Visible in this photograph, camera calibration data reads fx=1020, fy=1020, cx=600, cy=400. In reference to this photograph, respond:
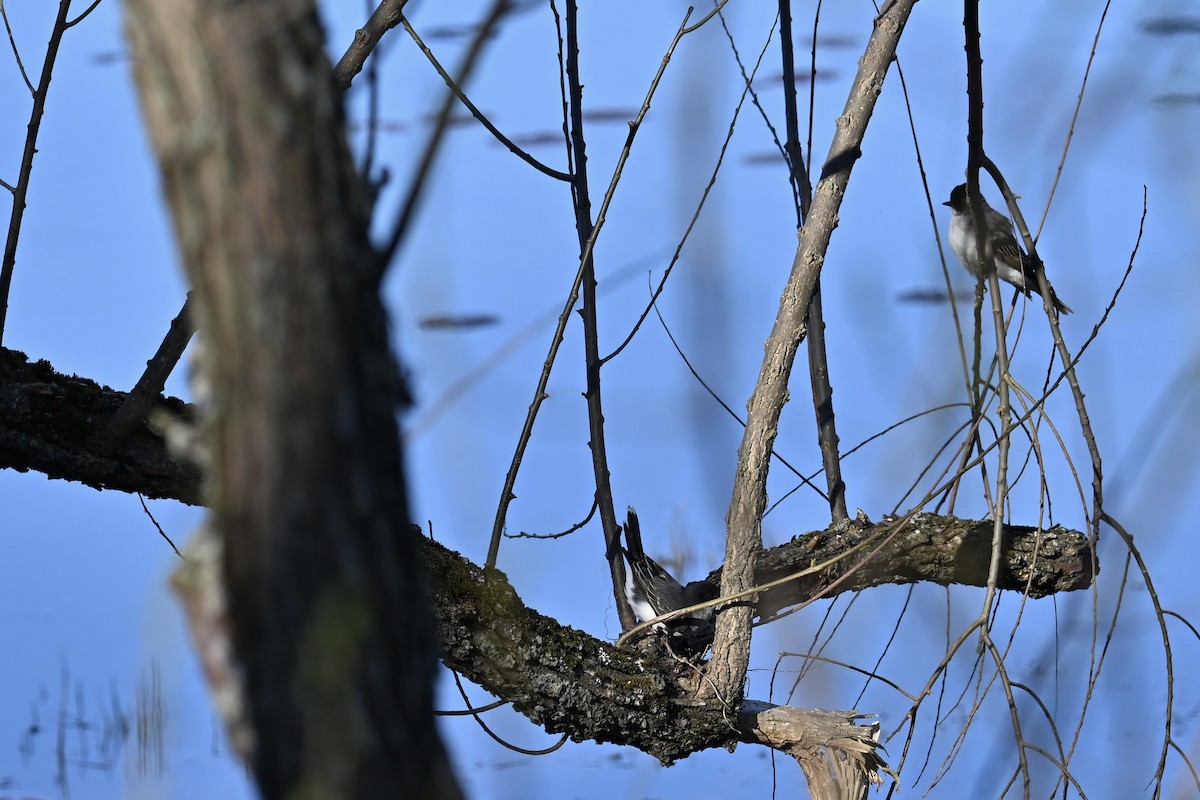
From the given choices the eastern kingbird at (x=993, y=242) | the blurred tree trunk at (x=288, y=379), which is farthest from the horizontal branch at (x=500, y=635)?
the eastern kingbird at (x=993, y=242)

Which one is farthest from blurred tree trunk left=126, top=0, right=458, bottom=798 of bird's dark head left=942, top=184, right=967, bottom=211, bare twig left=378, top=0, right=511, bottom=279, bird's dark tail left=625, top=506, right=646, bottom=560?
bird's dark head left=942, top=184, right=967, bottom=211

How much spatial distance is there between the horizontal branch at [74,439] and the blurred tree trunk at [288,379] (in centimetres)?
124

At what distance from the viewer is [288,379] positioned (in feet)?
1.91

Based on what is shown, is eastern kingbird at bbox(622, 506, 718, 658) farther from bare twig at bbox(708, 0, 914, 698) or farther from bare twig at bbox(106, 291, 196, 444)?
bare twig at bbox(106, 291, 196, 444)

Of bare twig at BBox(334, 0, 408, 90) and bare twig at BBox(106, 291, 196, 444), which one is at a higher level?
bare twig at BBox(334, 0, 408, 90)

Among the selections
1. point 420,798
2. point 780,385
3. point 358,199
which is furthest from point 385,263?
point 780,385

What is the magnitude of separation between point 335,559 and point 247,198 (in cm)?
21

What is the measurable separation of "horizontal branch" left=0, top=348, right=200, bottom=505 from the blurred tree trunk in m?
1.24

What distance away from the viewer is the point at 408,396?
2.16 ft

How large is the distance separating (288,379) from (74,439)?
4.45 ft

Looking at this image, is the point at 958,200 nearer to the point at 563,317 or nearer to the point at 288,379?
the point at 563,317

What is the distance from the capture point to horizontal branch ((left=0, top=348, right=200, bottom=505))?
66.9 inches

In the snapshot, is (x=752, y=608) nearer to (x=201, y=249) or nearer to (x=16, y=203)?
(x=201, y=249)

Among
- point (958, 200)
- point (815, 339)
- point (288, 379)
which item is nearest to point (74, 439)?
point (288, 379)
